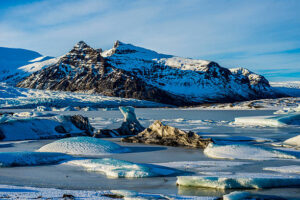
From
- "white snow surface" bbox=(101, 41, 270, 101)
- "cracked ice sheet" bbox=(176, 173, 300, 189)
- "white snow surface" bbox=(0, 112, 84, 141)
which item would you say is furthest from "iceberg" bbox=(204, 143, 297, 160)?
"white snow surface" bbox=(101, 41, 270, 101)

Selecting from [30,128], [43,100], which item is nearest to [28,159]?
[30,128]

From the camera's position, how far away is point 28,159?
466 centimetres

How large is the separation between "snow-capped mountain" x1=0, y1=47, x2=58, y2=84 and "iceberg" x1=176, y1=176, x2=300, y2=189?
429ft

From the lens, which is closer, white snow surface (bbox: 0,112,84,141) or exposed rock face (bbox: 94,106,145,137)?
white snow surface (bbox: 0,112,84,141)

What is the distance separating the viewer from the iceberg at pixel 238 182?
10.5 ft

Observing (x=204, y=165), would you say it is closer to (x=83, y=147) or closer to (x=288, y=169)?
(x=288, y=169)

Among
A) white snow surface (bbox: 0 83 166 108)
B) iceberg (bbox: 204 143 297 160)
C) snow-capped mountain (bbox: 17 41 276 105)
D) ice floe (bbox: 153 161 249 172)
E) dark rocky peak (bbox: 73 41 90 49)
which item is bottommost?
ice floe (bbox: 153 161 249 172)

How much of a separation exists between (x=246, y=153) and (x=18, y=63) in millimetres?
157054

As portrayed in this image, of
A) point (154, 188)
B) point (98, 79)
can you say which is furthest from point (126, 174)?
point (98, 79)

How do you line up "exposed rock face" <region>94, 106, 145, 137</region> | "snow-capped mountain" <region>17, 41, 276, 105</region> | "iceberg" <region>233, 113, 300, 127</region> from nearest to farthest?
"exposed rock face" <region>94, 106, 145, 137</region>
"iceberg" <region>233, 113, 300, 127</region>
"snow-capped mountain" <region>17, 41, 276, 105</region>

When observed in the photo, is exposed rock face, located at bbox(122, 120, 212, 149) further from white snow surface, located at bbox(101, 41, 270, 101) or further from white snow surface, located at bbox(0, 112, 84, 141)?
white snow surface, located at bbox(101, 41, 270, 101)

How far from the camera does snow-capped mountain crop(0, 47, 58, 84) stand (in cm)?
13080

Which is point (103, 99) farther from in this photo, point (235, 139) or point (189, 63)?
point (189, 63)

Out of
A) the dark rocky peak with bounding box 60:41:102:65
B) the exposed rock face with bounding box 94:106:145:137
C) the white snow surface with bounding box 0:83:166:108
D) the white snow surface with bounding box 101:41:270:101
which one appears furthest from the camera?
the white snow surface with bounding box 101:41:270:101
